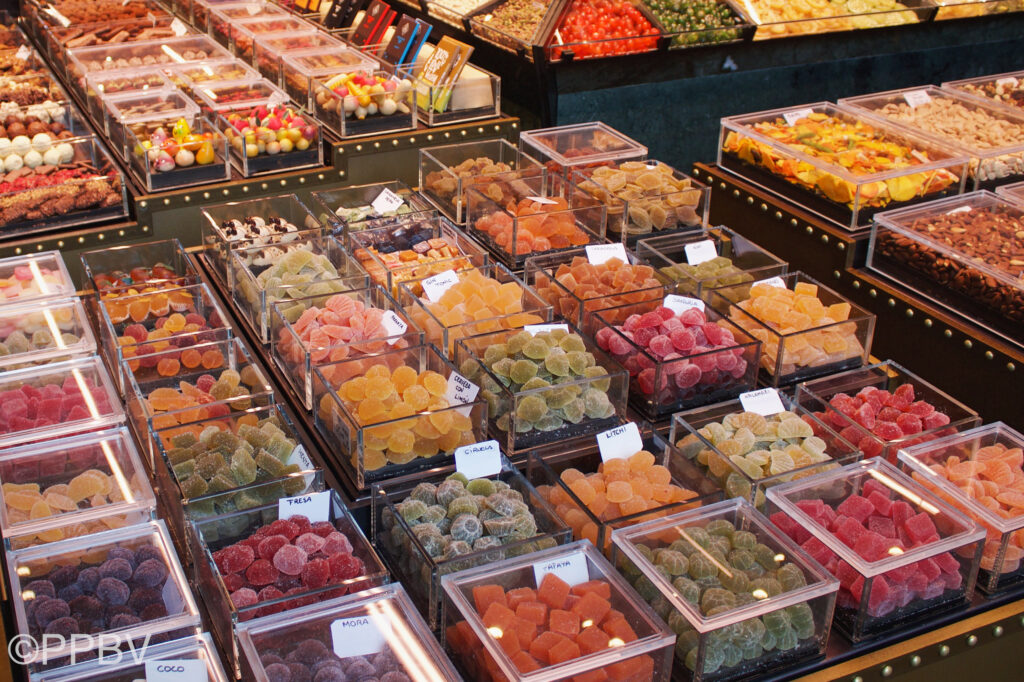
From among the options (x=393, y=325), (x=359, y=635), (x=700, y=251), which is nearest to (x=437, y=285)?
(x=393, y=325)

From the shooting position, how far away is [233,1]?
18.9 ft

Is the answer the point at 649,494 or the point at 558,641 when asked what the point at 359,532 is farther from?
the point at 649,494

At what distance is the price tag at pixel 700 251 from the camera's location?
3213mm

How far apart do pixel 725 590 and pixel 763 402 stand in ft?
2.48

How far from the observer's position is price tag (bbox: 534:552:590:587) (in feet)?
6.11

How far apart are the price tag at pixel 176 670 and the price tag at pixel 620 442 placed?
981 mm

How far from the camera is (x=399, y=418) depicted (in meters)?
2.21

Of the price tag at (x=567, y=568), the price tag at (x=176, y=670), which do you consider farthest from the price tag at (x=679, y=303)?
the price tag at (x=176, y=670)

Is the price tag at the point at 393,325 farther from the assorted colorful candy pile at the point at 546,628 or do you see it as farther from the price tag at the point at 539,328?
the assorted colorful candy pile at the point at 546,628

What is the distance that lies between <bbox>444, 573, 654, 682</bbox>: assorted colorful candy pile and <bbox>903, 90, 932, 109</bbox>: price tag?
3475 mm

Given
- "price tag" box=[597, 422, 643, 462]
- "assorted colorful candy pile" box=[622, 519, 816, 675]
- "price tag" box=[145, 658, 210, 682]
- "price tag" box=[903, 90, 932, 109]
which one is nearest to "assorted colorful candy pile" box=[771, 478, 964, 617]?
"assorted colorful candy pile" box=[622, 519, 816, 675]

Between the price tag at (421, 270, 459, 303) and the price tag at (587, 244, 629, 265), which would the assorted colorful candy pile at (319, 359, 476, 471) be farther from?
the price tag at (587, 244, 629, 265)

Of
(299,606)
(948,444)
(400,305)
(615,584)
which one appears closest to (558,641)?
(615,584)

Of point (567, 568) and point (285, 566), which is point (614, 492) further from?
point (285, 566)
